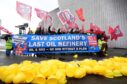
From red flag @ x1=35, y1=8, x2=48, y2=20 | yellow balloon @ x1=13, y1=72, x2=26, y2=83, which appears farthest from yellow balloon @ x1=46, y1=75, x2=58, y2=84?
red flag @ x1=35, y1=8, x2=48, y2=20

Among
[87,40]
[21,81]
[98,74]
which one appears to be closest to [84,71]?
[98,74]

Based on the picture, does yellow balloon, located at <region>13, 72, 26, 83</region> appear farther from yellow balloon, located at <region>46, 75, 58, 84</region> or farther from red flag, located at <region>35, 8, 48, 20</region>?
red flag, located at <region>35, 8, 48, 20</region>

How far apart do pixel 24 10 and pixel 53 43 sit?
12.7 m

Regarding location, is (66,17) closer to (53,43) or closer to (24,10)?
(24,10)

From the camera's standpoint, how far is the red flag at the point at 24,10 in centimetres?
2689

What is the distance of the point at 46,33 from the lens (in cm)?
1630

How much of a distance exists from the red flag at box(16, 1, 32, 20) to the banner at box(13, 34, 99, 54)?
11492 mm

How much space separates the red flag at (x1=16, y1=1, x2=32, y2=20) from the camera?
26886mm

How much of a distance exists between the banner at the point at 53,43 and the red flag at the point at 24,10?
452 inches

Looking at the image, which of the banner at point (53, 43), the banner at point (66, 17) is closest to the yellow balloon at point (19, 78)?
the banner at point (53, 43)

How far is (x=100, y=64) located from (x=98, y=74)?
0.92ft

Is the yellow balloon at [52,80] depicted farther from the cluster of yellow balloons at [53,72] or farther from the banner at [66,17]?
the banner at [66,17]

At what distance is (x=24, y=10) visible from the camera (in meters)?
27.4

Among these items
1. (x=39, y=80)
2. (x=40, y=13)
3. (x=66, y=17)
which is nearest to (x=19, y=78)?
(x=39, y=80)
